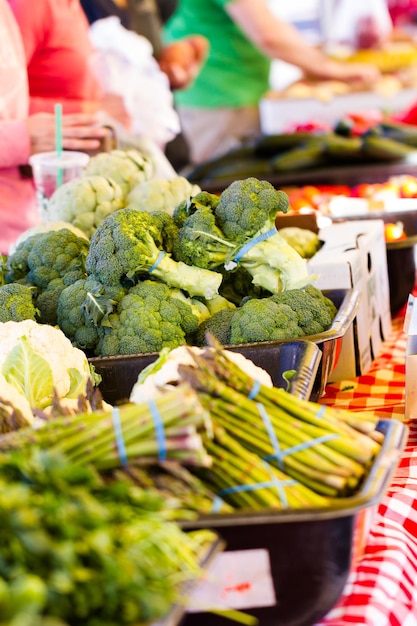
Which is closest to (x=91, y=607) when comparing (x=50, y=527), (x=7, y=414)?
(x=50, y=527)

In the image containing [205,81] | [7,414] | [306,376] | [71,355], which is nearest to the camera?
[7,414]

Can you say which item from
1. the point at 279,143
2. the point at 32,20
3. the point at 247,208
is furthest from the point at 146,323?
the point at 279,143

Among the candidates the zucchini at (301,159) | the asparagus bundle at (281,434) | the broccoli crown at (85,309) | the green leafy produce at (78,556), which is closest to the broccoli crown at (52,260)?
the broccoli crown at (85,309)

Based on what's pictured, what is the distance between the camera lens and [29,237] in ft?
6.84

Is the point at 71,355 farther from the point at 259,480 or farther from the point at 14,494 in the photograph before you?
the point at 14,494

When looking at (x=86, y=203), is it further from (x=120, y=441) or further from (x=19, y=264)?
(x=120, y=441)

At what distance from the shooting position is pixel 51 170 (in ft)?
8.58

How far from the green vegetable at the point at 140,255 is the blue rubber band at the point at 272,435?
0.70m

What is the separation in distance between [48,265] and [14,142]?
909 mm

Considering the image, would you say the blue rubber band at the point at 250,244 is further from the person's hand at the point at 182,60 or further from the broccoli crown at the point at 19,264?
the person's hand at the point at 182,60

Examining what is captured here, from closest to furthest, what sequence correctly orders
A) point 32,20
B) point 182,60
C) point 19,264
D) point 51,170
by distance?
point 19,264, point 51,170, point 32,20, point 182,60

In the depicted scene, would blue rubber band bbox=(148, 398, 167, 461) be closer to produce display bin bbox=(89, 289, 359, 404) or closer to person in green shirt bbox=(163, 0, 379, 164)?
produce display bin bbox=(89, 289, 359, 404)

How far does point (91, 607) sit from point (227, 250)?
115 centimetres

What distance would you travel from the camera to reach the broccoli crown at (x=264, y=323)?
1.75 meters
